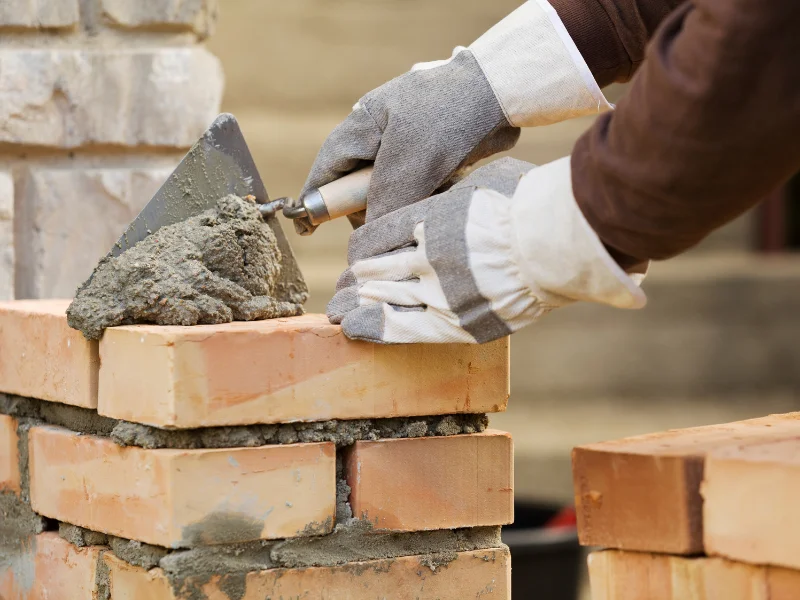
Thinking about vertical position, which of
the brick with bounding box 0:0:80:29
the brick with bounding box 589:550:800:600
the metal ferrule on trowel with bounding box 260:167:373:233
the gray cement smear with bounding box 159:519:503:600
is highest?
the brick with bounding box 0:0:80:29

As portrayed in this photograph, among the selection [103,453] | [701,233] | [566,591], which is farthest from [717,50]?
[566,591]

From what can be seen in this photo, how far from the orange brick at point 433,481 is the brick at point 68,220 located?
817mm

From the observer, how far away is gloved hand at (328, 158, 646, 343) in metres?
1.33

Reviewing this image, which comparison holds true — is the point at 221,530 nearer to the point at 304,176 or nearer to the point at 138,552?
the point at 138,552

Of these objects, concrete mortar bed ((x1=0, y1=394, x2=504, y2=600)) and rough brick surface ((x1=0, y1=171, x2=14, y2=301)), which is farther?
rough brick surface ((x1=0, y1=171, x2=14, y2=301))

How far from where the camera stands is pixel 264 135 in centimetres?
386

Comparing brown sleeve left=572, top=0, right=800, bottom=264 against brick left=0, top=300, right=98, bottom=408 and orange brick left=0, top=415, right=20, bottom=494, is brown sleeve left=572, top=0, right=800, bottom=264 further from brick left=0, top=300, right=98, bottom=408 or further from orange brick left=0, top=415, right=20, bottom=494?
orange brick left=0, top=415, right=20, bottom=494

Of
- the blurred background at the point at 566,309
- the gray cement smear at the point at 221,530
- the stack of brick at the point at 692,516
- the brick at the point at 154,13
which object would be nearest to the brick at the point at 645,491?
the stack of brick at the point at 692,516

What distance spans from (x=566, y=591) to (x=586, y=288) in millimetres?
1719

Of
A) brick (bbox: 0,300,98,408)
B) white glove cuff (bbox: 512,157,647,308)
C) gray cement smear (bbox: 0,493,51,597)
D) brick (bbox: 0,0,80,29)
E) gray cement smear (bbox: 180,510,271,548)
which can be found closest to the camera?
white glove cuff (bbox: 512,157,647,308)

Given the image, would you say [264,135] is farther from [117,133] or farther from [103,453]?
[103,453]

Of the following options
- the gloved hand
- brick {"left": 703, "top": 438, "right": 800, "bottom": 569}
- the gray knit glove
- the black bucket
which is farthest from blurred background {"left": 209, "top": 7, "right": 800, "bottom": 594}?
brick {"left": 703, "top": 438, "right": 800, "bottom": 569}

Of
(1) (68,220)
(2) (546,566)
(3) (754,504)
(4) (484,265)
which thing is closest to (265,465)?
(4) (484,265)

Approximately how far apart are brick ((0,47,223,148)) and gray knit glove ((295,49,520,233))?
0.57 m
